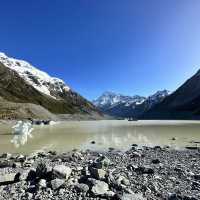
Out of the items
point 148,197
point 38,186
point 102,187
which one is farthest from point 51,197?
point 148,197

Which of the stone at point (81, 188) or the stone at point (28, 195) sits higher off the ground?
the stone at point (81, 188)

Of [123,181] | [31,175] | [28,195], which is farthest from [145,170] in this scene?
[28,195]

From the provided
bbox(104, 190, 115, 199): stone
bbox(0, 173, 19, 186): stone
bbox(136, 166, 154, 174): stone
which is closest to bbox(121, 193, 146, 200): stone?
bbox(104, 190, 115, 199): stone

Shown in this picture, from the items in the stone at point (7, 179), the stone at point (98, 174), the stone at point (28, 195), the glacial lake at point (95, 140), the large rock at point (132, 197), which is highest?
the glacial lake at point (95, 140)

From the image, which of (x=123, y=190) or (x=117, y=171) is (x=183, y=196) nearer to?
(x=123, y=190)

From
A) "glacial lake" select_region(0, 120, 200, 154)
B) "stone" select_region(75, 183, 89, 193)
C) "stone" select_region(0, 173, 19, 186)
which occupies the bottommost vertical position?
"stone" select_region(75, 183, 89, 193)

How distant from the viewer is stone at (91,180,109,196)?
16.7 meters

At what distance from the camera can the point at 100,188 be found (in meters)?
17.1

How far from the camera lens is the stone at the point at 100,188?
16.7 m

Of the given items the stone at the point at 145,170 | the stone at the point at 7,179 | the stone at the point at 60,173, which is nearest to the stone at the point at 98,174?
the stone at the point at 60,173

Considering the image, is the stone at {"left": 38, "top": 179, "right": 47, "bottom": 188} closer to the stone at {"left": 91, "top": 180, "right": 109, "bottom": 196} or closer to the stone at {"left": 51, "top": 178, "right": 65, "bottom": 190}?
the stone at {"left": 51, "top": 178, "right": 65, "bottom": 190}

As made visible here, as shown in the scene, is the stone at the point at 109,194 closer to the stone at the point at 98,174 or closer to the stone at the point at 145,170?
the stone at the point at 98,174

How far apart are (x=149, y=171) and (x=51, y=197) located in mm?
8031

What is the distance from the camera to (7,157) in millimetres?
33344
